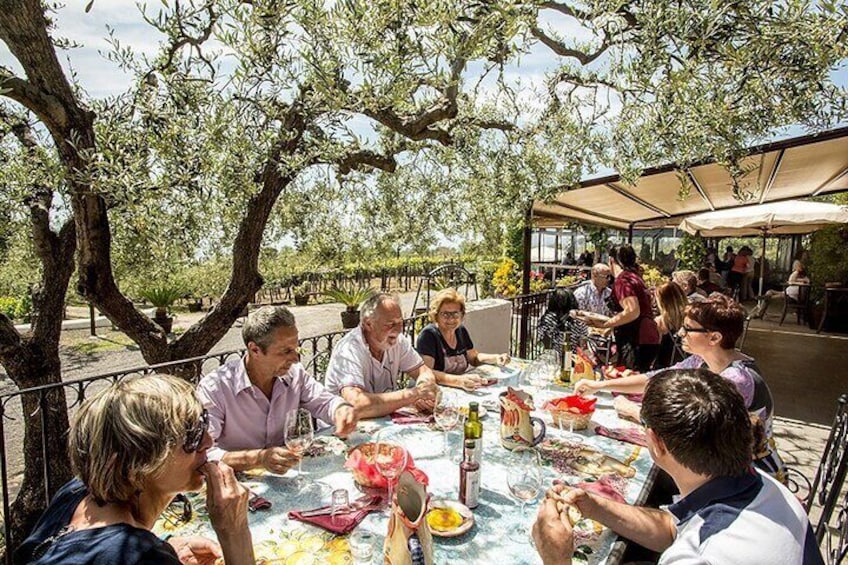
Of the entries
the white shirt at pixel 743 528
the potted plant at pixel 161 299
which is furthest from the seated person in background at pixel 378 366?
the potted plant at pixel 161 299

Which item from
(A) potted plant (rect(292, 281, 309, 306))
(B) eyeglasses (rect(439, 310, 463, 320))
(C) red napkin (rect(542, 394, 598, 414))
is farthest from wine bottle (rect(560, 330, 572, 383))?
(A) potted plant (rect(292, 281, 309, 306))

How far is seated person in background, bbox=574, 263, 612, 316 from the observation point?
21.8 ft

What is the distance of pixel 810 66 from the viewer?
2543 mm

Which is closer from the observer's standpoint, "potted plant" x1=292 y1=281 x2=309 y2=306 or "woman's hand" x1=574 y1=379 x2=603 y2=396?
"woman's hand" x1=574 y1=379 x2=603 y2=396

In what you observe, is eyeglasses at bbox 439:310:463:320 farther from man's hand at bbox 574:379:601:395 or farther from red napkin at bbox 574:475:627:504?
red napkin at bbox 574:475:627:504

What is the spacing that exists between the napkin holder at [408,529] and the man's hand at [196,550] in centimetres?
53

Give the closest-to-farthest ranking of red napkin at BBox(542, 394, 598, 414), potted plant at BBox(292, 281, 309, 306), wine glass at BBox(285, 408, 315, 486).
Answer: wine glass at BBox(285, 408, 315, 486)
red napkin at BBox(542, 394, 598, 414)
potted plant at BBox(292, 281, 309, 306)

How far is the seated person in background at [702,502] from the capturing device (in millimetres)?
1215

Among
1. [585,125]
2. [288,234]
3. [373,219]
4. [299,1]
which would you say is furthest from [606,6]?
[288,234]

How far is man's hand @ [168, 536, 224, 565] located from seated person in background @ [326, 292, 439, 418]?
3.76ft

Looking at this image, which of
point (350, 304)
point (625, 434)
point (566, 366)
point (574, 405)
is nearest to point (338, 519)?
point (574, 405)

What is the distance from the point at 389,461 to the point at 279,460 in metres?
0.46

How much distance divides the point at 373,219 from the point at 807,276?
476 inches

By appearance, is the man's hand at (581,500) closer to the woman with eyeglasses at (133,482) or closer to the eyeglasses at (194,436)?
the woman with eyeglasses at (133,482)
